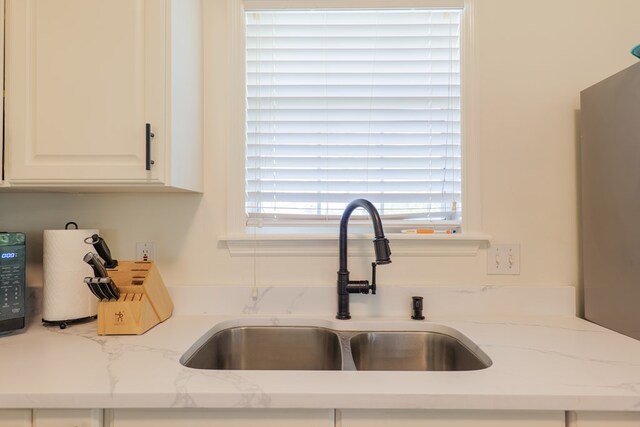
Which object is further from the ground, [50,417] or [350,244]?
[350,244]

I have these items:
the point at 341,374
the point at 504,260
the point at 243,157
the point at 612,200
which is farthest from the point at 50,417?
the point at 612,200

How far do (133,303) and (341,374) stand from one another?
2.34 ft

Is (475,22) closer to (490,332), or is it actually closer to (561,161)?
(561,161)

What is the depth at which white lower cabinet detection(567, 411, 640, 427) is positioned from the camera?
79cm

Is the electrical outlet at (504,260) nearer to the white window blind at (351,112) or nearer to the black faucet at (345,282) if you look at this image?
the white window blind at (351,112)

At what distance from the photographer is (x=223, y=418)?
0.81 meters

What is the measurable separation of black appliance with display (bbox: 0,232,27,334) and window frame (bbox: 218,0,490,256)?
2.12 ft

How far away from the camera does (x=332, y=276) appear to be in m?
1.44

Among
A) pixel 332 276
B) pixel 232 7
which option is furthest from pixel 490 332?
pixel 232 7

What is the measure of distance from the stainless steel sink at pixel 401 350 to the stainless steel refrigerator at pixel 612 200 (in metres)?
0.53

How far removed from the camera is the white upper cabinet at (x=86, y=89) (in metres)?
1.10

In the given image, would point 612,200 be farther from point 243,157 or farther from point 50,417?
point 50,417

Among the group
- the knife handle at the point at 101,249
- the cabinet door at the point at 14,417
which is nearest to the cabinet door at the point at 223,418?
the cabinet door at the point at 14,417

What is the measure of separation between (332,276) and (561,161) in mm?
1010
